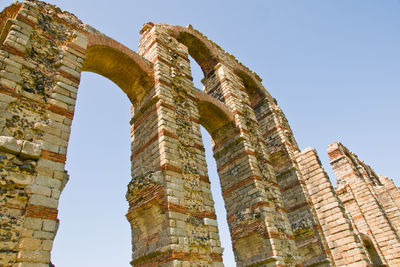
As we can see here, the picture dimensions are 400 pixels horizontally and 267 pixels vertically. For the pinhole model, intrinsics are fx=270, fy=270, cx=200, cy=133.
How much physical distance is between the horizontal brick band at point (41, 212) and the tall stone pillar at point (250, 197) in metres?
5.79

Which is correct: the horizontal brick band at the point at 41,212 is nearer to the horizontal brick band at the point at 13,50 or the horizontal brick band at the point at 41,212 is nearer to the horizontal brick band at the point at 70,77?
the horizontal brick band at the point at 70,77

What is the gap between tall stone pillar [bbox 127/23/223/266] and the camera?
575 cm

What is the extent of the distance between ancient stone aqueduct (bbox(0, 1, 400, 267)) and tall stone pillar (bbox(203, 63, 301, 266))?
0.04 meters

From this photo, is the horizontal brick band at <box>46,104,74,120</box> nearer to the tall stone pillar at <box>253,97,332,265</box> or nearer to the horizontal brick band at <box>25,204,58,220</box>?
the horizontal brick band at <box>25,204,58,220</box>

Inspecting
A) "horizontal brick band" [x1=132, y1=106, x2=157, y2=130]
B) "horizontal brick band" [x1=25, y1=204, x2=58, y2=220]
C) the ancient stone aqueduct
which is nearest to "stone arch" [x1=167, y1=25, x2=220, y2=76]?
the ancient stone aqueduct

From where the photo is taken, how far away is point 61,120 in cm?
530

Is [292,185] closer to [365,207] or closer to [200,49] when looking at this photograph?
[365,207]

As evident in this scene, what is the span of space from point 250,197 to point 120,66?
587 centimetres

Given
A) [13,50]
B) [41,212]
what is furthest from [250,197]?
[13,50]

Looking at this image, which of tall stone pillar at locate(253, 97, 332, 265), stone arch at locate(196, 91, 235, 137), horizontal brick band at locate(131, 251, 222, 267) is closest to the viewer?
horizontal brick band at locate(131, 251, 222, 267)

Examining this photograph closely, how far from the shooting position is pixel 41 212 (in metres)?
4.24

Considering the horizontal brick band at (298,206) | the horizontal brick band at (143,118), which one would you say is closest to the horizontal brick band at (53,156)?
the horizontal brick band at (143,118)

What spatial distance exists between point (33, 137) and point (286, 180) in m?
9.76

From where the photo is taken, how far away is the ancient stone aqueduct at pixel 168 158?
4491 mm
